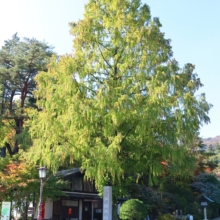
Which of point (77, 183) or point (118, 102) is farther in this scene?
point (77, 183)

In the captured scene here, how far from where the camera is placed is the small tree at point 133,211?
1470cm

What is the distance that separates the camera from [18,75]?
2638cm

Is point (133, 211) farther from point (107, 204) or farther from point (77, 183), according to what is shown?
point (77, 183)

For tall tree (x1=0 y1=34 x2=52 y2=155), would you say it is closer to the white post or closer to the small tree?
the small tree

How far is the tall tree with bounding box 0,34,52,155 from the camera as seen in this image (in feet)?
85.9

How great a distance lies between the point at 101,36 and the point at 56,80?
107 inches

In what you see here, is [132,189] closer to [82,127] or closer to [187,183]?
[187,183]

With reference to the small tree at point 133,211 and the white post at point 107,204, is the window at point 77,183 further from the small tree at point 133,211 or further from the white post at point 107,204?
the white post at point 107,204

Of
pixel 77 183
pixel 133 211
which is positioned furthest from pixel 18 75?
pixel 133 211

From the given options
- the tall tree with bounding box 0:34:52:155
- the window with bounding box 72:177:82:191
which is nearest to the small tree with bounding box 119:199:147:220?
the window with bounding box 72:177:82:191

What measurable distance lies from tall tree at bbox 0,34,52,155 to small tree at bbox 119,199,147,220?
45.9ft

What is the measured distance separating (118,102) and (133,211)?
662 centimetres

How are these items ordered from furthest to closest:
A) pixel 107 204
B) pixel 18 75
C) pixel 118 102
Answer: pixel 18 75 → pixel 107 204 → pixel 118 102

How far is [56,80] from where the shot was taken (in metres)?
12.2
